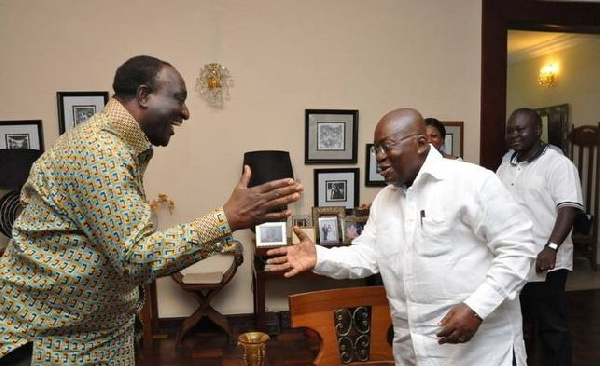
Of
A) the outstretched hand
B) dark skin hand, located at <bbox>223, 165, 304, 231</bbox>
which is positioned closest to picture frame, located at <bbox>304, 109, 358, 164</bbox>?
the outstretched hand

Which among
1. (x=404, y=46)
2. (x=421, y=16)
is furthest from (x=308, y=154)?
(x=421, y=16)

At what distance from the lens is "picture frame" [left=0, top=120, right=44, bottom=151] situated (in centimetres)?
362

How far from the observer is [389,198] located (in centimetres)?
174

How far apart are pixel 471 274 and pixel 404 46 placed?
3.01 meters

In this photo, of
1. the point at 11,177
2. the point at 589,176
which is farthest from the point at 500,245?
the point at 589,176

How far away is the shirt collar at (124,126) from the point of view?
3.71ft

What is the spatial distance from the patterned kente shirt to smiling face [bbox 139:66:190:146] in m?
0.05

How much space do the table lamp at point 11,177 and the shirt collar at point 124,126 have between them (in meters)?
2.38

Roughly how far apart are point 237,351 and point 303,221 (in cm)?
114

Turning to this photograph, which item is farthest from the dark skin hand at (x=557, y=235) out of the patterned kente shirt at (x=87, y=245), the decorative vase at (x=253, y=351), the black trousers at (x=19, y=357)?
the black trousers at (x=19, y=357)

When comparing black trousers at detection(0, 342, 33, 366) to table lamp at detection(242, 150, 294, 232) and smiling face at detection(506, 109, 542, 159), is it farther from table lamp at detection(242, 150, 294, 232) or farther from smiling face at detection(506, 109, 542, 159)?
smiling face at detection(506, 109, 542, 159)

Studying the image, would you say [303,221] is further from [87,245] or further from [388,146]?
[87,245]

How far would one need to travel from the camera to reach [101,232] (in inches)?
39.9

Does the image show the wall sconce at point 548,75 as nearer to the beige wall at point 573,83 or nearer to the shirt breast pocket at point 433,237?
the beige wall at point 573,83
